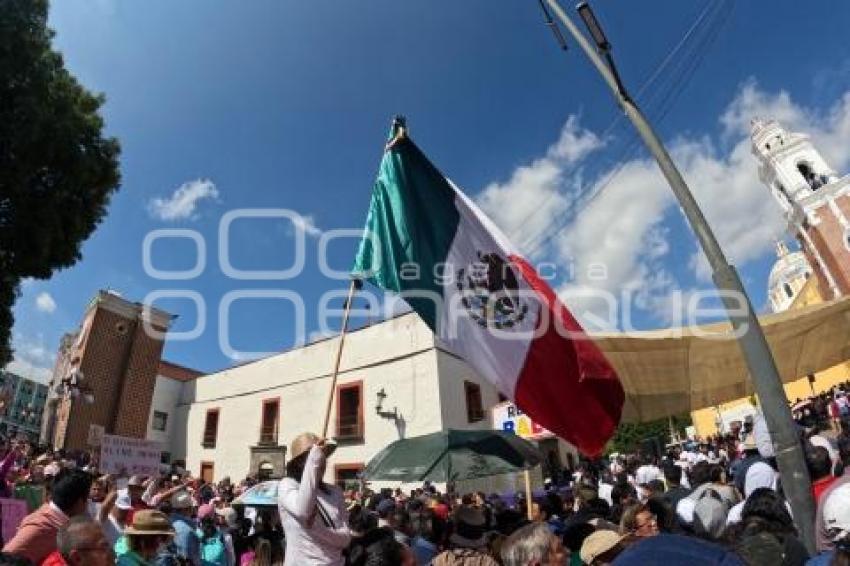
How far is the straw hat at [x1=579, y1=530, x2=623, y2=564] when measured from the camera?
9.80ft

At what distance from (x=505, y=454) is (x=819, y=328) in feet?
13.9

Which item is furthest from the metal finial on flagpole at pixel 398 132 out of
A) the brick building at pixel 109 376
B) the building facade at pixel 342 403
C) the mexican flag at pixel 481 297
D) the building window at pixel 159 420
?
the building window at pixel 159 420

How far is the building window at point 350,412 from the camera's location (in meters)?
21.1

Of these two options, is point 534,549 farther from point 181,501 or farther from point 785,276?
point 785,276

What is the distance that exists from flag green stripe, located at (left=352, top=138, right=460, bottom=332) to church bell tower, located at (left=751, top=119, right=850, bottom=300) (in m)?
39.5

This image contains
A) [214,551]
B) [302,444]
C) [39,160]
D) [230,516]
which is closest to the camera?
[302,444]

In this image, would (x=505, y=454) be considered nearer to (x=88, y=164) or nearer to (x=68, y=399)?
(x=88, y=164)

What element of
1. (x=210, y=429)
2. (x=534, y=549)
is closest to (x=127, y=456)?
(x=534, y=549)

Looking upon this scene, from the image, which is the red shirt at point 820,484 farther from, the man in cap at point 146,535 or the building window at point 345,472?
the building window at point 345,472

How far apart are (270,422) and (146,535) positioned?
21607 millimetres

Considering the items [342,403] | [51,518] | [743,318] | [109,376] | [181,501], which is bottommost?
[51,518]

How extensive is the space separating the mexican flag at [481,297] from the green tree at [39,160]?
8815mm

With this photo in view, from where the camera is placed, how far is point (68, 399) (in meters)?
24.8

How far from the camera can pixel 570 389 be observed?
17.5ft
